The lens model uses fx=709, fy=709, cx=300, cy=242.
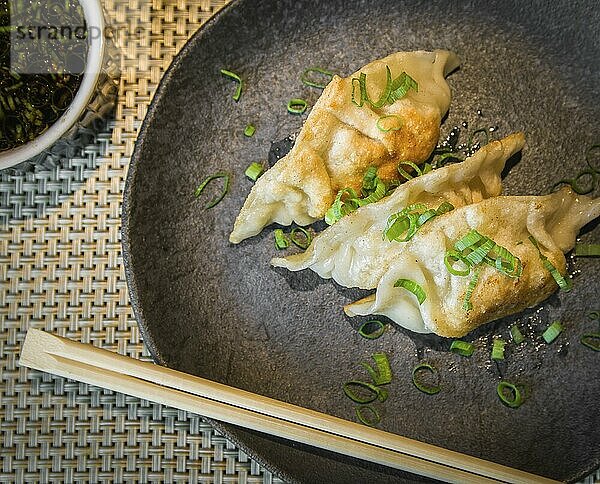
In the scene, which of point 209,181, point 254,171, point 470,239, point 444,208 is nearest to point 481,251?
point 470,239

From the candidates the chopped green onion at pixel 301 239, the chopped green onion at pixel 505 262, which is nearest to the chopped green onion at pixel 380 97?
the chopped green onion at pixel 301 239

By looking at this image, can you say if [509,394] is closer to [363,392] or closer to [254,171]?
[363,392]

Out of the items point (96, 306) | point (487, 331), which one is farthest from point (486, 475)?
point (96, 306)

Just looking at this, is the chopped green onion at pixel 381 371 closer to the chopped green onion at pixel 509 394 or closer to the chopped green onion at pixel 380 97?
the chopped green onion at pixel 509 394

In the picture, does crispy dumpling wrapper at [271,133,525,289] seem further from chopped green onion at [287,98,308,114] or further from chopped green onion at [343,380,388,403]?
chopped green onion at [287,98,308,114]

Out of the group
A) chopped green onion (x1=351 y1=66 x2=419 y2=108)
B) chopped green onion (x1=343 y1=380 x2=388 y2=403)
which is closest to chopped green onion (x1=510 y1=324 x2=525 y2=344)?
chopped green onion (x1=343 y1=380 x2=388 y2=403)
